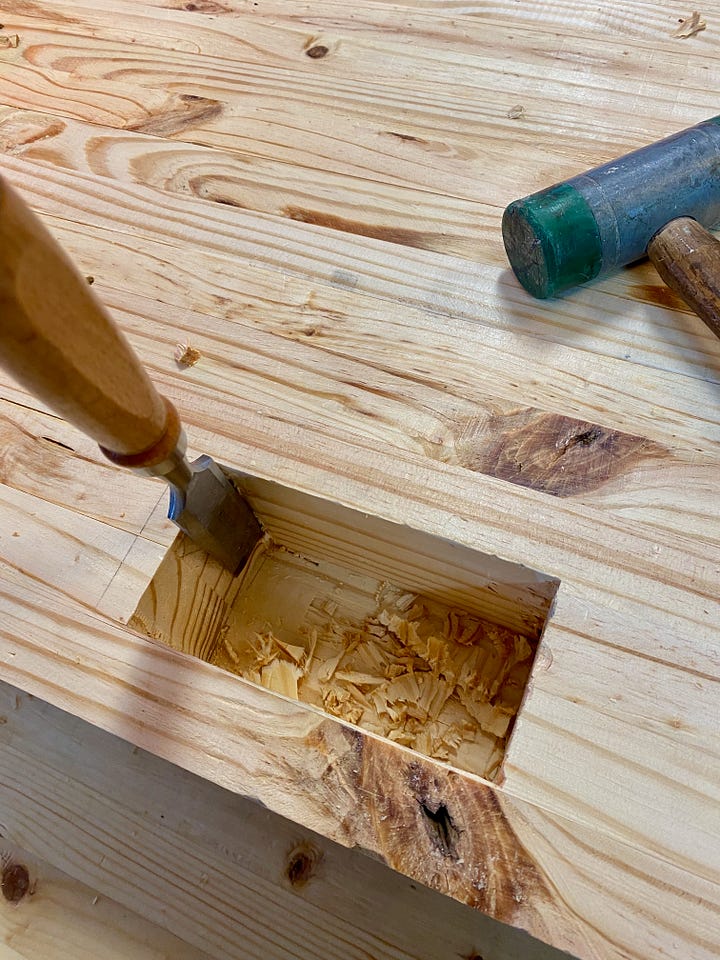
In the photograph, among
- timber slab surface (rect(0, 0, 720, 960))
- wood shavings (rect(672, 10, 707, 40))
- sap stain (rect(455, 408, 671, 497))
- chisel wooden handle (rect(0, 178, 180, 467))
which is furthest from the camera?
wood shavings (rect(672, 10, 707, 40))

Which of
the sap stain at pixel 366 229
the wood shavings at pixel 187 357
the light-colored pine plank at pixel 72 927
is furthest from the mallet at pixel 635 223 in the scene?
the light-colored pine plank at pixel 72 927

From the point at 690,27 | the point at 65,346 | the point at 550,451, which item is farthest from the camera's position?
the point at 690,27

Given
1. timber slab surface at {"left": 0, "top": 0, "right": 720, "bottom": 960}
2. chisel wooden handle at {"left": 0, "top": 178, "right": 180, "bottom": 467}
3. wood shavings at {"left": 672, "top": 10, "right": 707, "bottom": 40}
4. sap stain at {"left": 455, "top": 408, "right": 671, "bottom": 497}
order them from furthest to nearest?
wood shavings at {"left": 672, "top": 10, "right": 707, "bottom": 40} → sap stain at {"left": 455, "top": 408, "right": 671, "bottom": 497} → timber slab surface at {"left": 0, "top": 0, "right": 720, "bottom": 960} → chisel wooden handle at {"left": 0, "top": 178, "right": 180, "bottom": 467}

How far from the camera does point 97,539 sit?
0.92 metres

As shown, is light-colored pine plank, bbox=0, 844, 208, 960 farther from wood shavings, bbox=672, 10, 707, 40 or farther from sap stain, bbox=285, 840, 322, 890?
wood shavings, bbox=672, 10, 707, 40

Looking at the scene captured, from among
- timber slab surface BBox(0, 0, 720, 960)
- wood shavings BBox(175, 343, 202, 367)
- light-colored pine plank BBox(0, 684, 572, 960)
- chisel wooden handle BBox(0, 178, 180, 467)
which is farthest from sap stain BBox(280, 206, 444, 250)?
light-colored pine plank BBox(0, 684, 572, 960)

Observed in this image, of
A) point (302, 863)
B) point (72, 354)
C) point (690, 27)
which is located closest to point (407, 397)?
point (72, 354)

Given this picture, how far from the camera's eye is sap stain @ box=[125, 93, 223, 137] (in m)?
1.25

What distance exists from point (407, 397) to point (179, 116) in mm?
726

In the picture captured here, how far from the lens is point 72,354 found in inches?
20.2

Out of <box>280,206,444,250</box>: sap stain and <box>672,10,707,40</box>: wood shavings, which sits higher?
<box>672,10,707,40</box>: wood shavings

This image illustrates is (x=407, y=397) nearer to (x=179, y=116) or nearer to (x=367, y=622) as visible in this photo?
(x=367, y=622)

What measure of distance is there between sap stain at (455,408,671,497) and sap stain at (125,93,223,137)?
0.77 meters

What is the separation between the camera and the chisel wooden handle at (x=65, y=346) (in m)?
0.44
